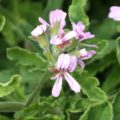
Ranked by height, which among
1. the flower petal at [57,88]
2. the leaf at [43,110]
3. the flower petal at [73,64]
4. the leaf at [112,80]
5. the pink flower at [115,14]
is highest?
the leaf at [112,80]

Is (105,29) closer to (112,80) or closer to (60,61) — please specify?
(112,80)

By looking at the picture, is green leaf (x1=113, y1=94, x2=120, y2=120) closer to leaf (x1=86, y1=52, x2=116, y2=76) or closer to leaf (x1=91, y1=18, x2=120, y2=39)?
leaf (x1=86, y1=52, x2=116, y2=76)

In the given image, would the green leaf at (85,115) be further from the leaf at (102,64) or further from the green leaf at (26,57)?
the leaf at (102,64)

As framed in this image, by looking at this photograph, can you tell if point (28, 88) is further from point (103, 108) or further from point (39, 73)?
point (103, 108)

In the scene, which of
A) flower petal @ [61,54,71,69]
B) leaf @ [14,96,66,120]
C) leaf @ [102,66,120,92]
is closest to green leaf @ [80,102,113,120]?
leaf @ [14,96,66,120]

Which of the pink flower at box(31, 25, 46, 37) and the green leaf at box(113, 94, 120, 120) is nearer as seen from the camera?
the pink flower at box(31, 25, 46, 37)

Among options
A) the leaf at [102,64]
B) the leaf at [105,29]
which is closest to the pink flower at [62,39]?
the leaf at [102,64]

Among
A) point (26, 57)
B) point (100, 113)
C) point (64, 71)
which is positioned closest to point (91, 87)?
point (100, 113)
